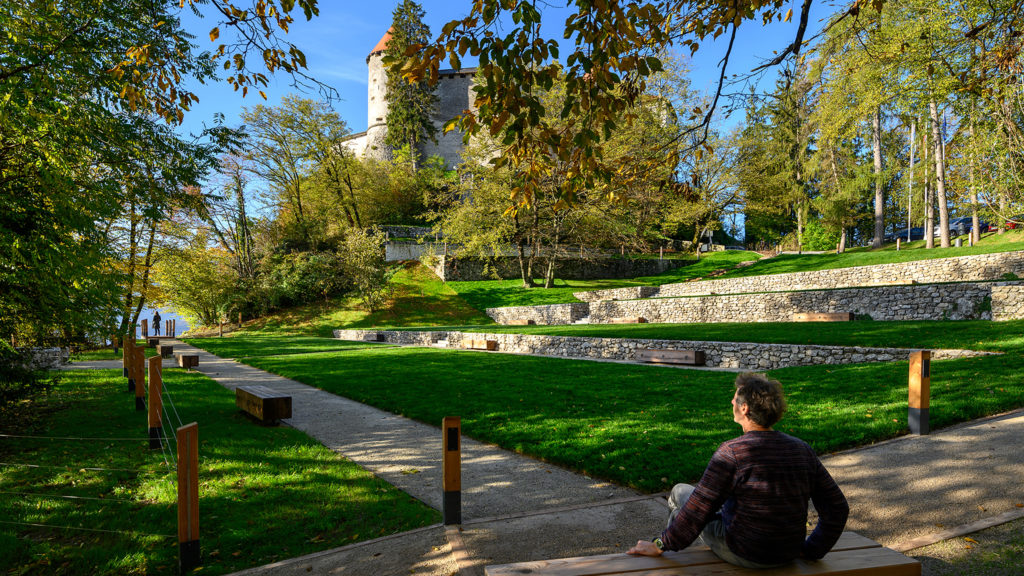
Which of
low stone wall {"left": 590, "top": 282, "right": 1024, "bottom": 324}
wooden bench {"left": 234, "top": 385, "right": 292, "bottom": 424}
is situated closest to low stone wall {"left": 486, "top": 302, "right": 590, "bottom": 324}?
low stone wall {"left": 590, "top": 282, "right": 1024, "bottom": 324}

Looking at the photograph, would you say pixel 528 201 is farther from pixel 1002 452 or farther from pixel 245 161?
pixel 245 161

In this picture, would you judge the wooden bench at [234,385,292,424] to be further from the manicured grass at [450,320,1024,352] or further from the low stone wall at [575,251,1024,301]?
the low stone wall at [575,251,1024,301]

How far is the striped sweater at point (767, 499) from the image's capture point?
243 centimetres

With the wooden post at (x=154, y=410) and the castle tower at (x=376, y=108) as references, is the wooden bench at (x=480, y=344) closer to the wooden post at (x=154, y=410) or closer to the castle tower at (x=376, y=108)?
the wooden post at (x=154, y=410)

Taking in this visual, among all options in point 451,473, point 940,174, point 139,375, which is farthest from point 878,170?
point 139,375

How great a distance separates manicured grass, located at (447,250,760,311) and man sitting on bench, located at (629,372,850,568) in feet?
91.1

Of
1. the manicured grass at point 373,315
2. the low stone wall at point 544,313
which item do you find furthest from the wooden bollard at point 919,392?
the manicured grass at point 373,315

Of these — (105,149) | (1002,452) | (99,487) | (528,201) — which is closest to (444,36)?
(528,201)

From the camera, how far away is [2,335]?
6574mm

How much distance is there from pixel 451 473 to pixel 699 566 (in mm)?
2104

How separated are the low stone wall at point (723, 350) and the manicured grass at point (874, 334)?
300mm

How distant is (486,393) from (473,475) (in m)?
4.20

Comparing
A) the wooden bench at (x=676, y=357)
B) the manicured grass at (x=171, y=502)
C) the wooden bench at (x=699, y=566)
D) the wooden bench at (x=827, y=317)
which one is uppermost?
the wooden bench at (x=827, y=317)

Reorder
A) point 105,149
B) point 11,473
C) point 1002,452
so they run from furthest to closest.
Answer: point 105,149
point 11,473
point 1002,452
